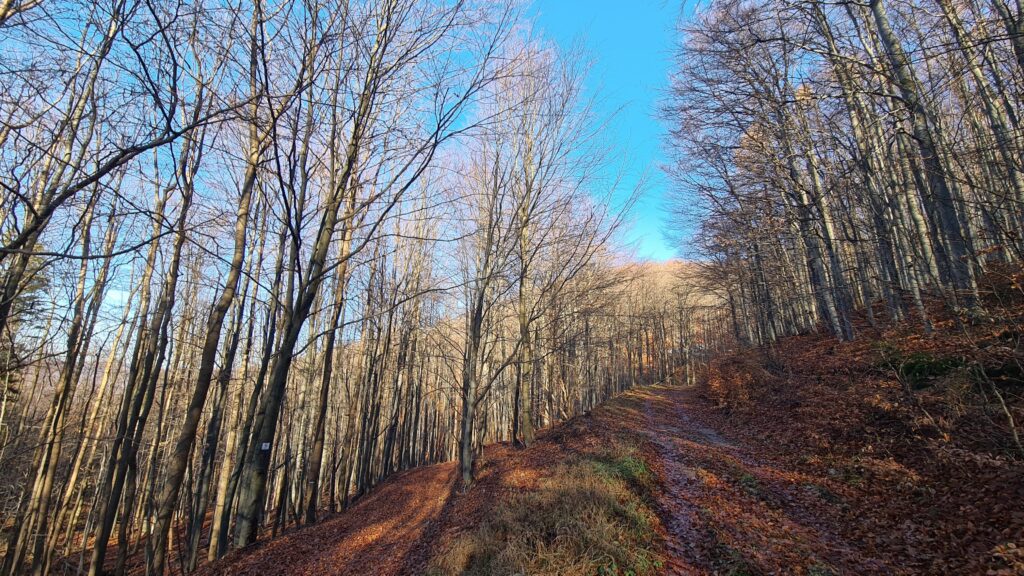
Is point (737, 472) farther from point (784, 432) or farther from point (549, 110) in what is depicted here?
point (549, 110)

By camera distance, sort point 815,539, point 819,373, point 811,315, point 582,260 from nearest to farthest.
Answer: point 815,539 < point 819,373 < point 582,260 < point 811,315

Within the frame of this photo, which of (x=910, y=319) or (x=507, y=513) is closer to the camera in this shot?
(x=507, y=513)

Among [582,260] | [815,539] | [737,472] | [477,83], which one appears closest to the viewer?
[477,83]

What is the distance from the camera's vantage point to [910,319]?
10.7 meters

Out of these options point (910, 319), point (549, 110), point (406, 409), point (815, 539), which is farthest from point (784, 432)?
point (406, 409)

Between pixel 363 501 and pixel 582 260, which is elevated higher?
pixel 582 260

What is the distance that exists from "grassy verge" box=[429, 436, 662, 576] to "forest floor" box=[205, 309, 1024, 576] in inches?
0.9

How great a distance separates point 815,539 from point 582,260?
7.71m

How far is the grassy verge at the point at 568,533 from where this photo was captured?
4.48 metres

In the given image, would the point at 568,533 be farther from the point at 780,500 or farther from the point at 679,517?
the point at 780,500

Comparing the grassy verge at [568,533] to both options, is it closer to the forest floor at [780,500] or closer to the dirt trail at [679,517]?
the forest floor at [780,500]

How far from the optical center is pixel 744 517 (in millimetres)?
Answer: 5484

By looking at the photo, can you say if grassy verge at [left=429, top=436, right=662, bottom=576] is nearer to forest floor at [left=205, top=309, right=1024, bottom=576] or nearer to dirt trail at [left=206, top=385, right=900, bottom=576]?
forest floor at [left=205, top=309, right=1024, bottom=576]

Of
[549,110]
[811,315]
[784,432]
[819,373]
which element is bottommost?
[784,432]
